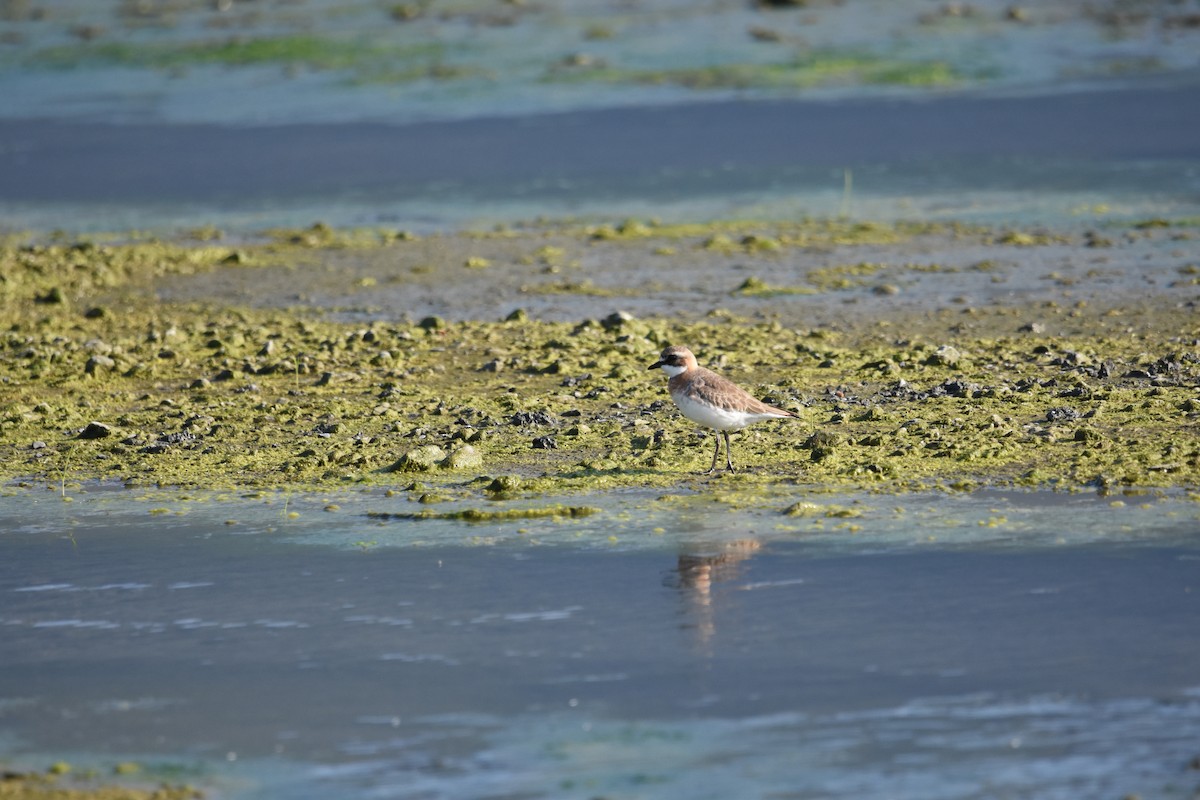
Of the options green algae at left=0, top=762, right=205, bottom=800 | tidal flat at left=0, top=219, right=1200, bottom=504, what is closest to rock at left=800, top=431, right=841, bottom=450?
tidal flat at left=0, top=219, right=1200, bottom=504

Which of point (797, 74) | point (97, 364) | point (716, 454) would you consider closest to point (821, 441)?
point (716, 454)

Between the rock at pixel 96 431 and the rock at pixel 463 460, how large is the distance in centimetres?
278

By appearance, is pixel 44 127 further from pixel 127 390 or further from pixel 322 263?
pixel 127 390

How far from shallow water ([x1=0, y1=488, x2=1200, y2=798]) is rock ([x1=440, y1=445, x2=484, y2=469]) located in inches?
26.6

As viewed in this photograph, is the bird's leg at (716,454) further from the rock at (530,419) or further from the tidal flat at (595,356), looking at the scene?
the rock at (530,419)

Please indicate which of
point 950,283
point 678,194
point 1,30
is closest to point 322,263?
point 678,194

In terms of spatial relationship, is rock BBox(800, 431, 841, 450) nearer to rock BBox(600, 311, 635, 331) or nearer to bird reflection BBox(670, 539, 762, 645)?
bird reflection BBox(670, 539, 762, 645)

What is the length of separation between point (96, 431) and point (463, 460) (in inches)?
119

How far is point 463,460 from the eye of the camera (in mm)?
11375

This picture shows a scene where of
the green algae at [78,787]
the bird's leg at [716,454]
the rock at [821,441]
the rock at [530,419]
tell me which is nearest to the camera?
the green algae at [78,787]

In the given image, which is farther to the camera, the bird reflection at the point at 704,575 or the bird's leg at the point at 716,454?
the bird's leg at the point at 716,454

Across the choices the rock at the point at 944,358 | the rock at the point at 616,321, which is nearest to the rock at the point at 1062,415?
the rock at the point at 944,358

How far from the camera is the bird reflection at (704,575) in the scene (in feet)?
27.7

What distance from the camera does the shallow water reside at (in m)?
6.90
